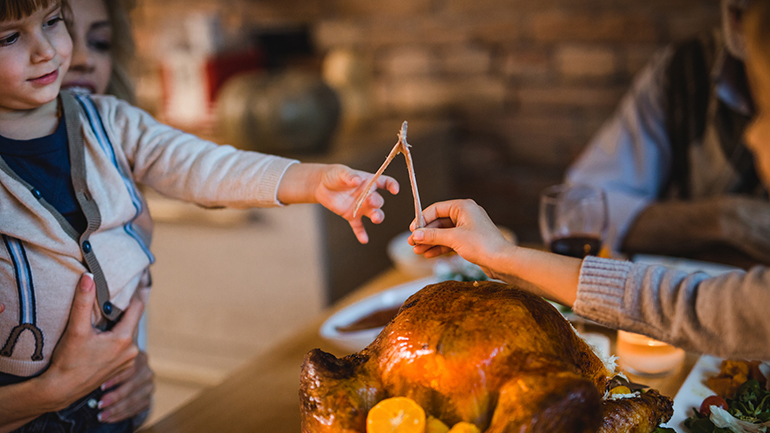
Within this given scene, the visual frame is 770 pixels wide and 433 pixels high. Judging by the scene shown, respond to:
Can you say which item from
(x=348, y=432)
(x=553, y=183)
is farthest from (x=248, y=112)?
(x=348, y=432)

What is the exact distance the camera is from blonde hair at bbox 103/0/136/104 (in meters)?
0.89

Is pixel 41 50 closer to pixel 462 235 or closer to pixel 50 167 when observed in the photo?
pixel 50 167

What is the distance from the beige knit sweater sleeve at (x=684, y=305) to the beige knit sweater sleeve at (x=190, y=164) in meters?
0.39

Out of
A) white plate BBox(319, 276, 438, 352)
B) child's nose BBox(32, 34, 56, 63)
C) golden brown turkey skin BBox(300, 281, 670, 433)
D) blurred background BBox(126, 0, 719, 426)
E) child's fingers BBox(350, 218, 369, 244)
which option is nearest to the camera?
golden brown turkey skin BBox(300, 281, 670, 433)

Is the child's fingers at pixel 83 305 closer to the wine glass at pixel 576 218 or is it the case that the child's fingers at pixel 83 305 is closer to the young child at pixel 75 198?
the young child at pixel 75 198

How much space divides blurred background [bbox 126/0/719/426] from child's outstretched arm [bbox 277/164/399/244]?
2.80 ft

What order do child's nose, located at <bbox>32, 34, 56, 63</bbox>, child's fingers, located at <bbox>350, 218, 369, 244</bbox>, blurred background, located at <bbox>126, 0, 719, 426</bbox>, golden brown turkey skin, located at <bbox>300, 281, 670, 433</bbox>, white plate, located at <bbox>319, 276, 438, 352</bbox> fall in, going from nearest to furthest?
golden brown turkey skin, located at <bbox>300, 281, 670, 433</bbox>, child's nose, located at <bbox>32, 34, 56, 63</bbox>, child's fingers, located at <bbox>350, 218, 369, 244</bbox>, white plate, located at <bbox>319, 276, 438, 352</bbox>, blurred background, located at <bbox>126, 0, 719, 426</bbox>

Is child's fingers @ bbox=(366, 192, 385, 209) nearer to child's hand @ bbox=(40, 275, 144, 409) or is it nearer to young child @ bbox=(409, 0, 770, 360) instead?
young child @ bbox=(409, 0, 770, 360)

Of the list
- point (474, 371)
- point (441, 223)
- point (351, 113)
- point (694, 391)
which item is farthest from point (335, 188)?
point (351, 113)

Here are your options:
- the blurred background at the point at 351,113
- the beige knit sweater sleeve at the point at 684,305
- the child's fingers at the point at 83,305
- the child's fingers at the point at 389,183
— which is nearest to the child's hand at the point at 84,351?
the child's fingers at the point at 83,305

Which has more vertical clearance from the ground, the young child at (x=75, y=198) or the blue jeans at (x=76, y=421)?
the young child at (x=75, y=198)

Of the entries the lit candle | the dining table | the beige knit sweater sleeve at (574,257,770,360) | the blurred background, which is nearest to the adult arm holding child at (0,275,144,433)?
the dining table

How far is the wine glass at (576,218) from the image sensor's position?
0.91 metres

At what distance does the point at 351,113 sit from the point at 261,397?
1.34 m
